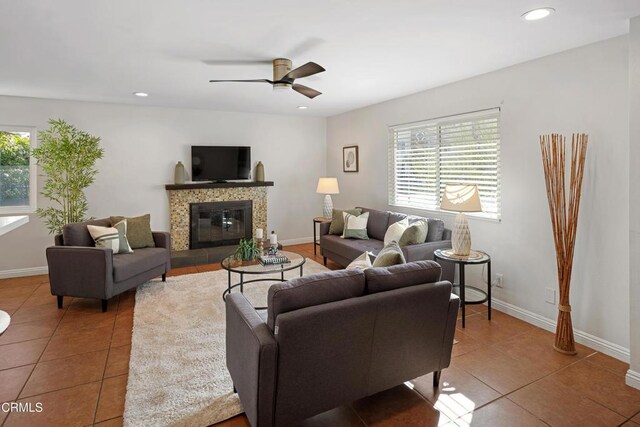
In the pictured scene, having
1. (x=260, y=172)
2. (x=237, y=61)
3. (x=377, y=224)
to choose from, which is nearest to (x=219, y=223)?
(x=260, y=172)

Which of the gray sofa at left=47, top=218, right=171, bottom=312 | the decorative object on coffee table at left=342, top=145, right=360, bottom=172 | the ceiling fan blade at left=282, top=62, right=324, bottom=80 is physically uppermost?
the ceiling fan blade at left=282, top=62, right=324, bottom=80

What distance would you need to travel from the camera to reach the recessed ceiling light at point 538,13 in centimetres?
234

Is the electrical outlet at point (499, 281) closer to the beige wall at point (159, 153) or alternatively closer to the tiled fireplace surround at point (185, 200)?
the beige wall at point (159, 153)

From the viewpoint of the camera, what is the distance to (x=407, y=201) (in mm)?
5277

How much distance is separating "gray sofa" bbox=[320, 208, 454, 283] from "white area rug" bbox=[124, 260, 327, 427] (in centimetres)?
117

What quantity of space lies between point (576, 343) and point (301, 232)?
191 inches

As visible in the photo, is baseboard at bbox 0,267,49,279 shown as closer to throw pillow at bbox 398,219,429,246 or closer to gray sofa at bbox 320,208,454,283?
gray sofa at bbox 320,208,454,283

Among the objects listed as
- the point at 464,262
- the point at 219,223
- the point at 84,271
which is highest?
the point at 219,223

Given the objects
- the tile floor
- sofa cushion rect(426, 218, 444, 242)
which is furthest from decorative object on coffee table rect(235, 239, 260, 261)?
sofa cushion rect(426, 218, 444, 242)

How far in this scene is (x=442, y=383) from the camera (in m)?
2.49

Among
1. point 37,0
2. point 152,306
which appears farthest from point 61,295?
point 37,0

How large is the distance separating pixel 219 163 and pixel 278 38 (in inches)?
143

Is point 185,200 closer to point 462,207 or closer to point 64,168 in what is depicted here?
point 64,168

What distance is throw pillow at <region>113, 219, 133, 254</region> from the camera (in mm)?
4297
